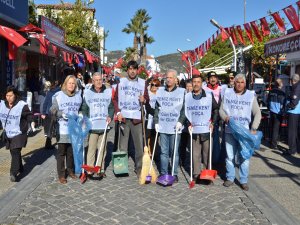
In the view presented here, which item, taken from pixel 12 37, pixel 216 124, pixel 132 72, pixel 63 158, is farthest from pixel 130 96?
pixel 12 37

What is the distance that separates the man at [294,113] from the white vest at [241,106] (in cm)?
320

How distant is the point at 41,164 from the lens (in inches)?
306

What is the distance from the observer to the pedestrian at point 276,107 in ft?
31.5

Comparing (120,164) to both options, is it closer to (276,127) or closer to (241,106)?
(241,106)

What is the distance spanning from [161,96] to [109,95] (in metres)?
0.92

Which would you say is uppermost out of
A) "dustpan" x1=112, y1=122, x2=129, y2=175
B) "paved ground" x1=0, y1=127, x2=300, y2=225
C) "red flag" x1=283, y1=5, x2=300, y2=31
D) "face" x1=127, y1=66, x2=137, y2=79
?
"red flag" x1=283, y1=5, x2=300, y2=31

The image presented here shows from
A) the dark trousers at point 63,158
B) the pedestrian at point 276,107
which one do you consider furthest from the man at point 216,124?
the dark trousers at point 63,158

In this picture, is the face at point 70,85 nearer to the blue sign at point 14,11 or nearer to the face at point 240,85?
the face at point 240,85

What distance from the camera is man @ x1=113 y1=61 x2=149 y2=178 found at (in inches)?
265

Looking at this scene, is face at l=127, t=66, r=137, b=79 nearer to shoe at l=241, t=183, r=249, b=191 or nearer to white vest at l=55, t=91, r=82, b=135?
white vest at l=55, t=91, r=82, b=135

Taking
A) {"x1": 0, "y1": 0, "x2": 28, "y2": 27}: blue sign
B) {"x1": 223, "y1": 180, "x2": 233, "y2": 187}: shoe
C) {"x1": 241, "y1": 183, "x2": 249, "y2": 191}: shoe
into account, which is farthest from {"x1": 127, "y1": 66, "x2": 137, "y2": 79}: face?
{"x1": 0, "y1": 0, "x2": 28, "y2": 27}: blue sign

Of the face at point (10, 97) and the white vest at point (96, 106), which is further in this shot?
the white vest at point (96, 106)

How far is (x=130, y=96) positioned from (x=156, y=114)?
57 centimetres

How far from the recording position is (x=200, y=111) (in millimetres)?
6398
